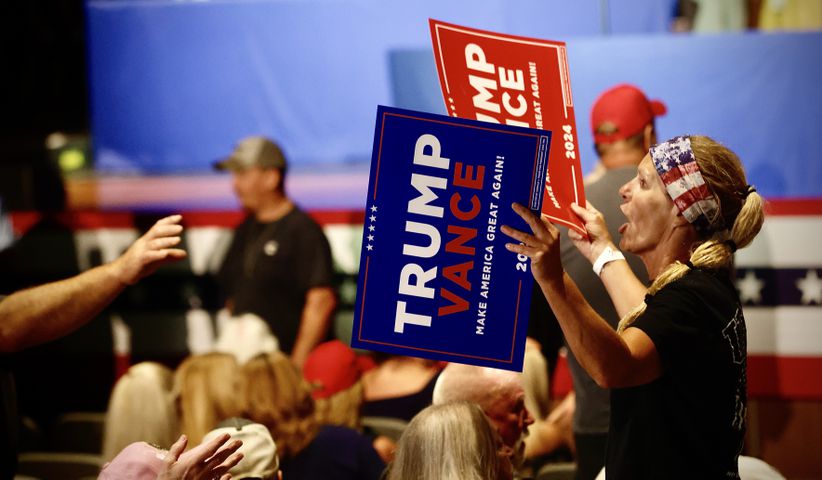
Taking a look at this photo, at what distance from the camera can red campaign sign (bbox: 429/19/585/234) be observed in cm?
237

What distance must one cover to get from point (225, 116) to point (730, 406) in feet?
15.5

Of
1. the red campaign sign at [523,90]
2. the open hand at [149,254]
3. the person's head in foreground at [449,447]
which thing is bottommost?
the person's head in foreground at [449,447]

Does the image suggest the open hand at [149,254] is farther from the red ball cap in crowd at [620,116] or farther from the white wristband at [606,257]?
the red ball cap in crowd at [620,116]

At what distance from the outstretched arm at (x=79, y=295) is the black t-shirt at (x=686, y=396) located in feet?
3.80

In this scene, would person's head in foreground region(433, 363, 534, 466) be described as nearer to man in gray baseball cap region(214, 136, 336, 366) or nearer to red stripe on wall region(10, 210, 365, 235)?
man in gray baseball cap region(214, 136, 336, 366)

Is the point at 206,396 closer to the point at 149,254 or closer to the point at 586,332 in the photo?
the point at 149,254

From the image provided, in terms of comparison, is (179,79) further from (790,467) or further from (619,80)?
(790,467)

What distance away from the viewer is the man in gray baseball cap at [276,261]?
5.14 m

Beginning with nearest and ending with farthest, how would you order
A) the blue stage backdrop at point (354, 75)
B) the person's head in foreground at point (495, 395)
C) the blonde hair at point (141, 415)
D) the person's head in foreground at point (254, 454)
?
the person's head in foreground at point (254, 454), the person's head in foreground at point (495, 395), the blonde hair at point (141, 415), the blue stage backdrop at point (354, 75)

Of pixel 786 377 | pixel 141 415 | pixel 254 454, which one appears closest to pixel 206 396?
pixel 141 415

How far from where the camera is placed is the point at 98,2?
6.48 meters

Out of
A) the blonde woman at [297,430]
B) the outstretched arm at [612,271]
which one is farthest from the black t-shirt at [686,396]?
the blonde woman at [297,430]

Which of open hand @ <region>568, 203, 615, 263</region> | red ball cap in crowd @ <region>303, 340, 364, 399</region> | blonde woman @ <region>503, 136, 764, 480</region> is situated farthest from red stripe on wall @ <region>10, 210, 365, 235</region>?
blonde woman @ <region>503, 136, 764, 480</region>

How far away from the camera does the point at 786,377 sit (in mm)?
4574
